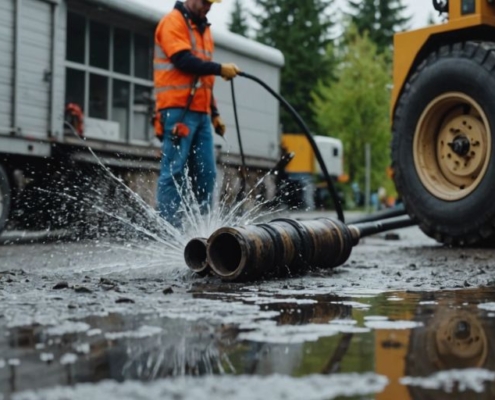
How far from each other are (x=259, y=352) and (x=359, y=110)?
34811mm

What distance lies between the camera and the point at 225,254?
4457 mm

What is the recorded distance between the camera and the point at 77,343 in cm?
240

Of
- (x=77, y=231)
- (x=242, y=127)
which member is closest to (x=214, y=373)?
(x=77, y=231)

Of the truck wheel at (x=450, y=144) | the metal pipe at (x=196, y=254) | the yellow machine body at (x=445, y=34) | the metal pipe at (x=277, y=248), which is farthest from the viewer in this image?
the yellow machine body at (x=445, y=34)

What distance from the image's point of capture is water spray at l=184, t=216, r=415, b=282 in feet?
13.7

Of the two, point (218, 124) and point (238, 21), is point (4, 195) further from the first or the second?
point (238, 21)

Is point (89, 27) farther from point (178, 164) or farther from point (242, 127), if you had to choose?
point (178, 164)

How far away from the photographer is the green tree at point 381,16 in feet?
163

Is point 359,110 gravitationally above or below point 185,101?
above

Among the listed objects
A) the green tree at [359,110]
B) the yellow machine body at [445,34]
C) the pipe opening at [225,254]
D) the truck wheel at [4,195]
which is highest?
the green tree at [359,110]

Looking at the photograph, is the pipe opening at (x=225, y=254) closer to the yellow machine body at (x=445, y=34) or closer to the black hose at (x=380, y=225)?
the black hose at (x=380, y=225)

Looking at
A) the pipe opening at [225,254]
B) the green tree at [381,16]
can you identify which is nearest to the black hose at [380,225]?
the pipe opening at [225,254]

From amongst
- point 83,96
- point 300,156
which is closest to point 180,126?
point 83,96

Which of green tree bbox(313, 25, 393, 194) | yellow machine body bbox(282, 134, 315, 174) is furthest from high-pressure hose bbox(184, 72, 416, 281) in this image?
green tree bbox(313, 25, 393, 194)
